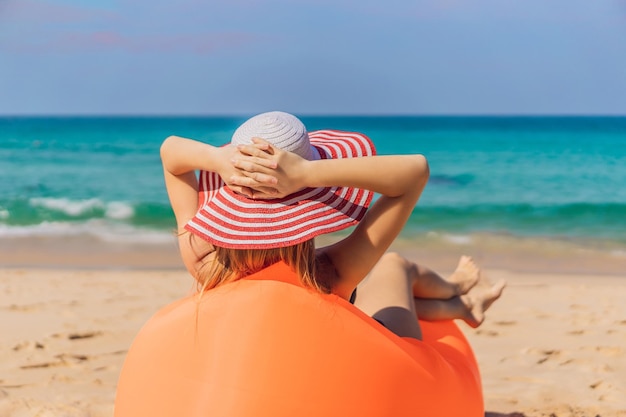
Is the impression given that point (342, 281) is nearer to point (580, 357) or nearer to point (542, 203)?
point (580, 357)

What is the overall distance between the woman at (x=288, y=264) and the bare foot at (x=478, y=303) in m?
1.27

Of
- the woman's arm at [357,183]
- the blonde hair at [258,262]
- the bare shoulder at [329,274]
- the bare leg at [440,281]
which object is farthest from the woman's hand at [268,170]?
the bare leg at [440,281]

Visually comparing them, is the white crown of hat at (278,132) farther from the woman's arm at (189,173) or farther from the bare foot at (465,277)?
the bare foot at (465,277)

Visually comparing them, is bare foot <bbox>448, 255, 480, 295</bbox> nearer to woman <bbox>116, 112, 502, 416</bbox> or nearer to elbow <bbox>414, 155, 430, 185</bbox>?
woman <bbox>116, 112, 502, 416</bbox>

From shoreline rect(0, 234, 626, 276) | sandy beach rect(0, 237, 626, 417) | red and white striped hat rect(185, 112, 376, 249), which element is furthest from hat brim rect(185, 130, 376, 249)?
shoreline rect(0, 234, 626, 276)

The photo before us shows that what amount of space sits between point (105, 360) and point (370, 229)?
247 centimetres

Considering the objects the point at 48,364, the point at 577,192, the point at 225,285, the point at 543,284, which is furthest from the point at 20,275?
the point at 577,192

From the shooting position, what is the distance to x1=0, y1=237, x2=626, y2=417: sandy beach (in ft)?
11.1

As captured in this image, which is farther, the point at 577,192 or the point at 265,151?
the point at 577,192

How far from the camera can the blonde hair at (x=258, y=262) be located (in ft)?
5.76

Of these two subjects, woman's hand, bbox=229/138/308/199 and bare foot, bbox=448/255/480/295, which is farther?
bare foot, bbox=448/255/480/295

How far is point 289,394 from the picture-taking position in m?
1.70

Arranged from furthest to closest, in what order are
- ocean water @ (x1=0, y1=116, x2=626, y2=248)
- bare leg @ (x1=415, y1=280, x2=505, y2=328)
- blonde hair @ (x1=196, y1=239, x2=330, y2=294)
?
ocean water @ (x1=0, y1=116, x2=626, y2=248), bare leg @ (x1=415, y1=280, x2=505, y2=328), blonde hair @ (x1=196, y1=239, x2=330, y2=294)

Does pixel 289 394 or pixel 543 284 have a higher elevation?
pixel 289 394
